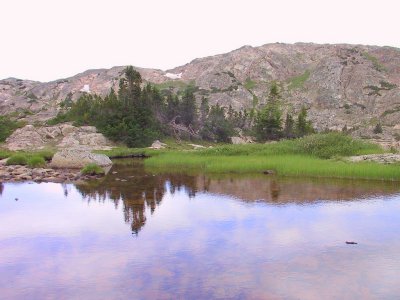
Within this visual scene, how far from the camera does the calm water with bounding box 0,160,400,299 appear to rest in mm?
12016

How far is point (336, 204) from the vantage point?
22.9 m

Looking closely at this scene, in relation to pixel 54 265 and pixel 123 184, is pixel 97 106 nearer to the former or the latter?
pixel 123 184

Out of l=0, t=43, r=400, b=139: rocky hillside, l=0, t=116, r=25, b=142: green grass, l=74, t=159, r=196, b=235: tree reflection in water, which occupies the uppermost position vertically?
l=0, t=43, r=400, b=139: rocky hillside

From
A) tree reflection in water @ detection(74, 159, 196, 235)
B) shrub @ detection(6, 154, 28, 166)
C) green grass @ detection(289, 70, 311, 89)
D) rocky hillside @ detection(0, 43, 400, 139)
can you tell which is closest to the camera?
tree reflection in water @ detection(74, 159, 196, 235)

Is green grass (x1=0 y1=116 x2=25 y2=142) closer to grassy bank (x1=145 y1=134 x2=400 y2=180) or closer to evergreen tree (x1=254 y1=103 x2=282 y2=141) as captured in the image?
grassy bank (x1=145 y1=134 x2=400 y2=180)

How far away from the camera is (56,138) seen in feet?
224

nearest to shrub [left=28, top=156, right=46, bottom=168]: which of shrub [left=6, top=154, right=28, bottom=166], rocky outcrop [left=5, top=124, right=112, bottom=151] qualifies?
shrub [left=6, top=154, right=28, bottom=166]

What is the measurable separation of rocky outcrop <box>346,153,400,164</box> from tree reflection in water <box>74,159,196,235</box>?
1382 cm

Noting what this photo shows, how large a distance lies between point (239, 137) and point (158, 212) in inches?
2960

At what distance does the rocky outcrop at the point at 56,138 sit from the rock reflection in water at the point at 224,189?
105 feet

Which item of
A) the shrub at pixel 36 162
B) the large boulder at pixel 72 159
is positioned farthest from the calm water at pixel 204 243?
the shrub at pixel 36 162

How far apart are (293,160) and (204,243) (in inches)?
875

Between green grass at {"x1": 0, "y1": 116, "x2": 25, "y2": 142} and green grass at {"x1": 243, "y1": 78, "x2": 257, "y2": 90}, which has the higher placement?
green grass at {"x1": 243, "y1": 78, "x2": 257, "y2": 90}

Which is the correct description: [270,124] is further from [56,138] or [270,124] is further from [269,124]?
[56,138]
